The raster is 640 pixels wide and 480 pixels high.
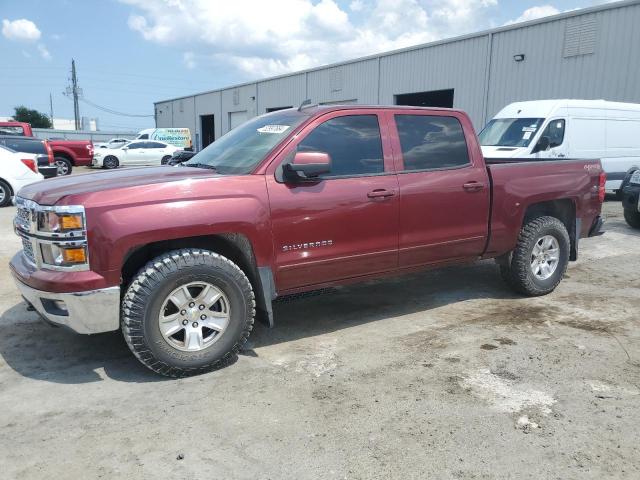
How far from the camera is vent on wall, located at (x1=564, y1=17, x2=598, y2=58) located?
15.2 metres

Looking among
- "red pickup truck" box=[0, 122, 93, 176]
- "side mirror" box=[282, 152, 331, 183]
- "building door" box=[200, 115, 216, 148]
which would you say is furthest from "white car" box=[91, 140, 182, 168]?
"side mirror" box=[282, 152, 331, 183]

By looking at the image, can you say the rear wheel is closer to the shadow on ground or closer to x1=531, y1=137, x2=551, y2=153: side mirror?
the shadow on ground

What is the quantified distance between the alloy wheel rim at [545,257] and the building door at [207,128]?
4275 centimetres

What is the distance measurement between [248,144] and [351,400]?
2.20 metres

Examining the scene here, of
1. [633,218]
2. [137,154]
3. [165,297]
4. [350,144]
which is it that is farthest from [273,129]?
[137,154]

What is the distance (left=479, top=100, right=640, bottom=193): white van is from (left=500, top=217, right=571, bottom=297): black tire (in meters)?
5.84

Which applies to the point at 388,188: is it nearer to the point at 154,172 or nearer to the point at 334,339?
the point at 334,339

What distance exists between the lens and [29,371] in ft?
12.0

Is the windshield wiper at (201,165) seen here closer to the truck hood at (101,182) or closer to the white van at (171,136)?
the truck hood at (101,182)

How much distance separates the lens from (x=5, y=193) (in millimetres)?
11547

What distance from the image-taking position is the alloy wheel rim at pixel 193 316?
346cm

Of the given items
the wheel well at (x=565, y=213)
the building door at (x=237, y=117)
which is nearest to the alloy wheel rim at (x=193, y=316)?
the wheel well at (x=565, y=213)

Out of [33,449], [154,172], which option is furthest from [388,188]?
[33,449]

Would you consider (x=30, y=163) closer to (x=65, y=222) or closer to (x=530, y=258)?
(x=65, y=222)
